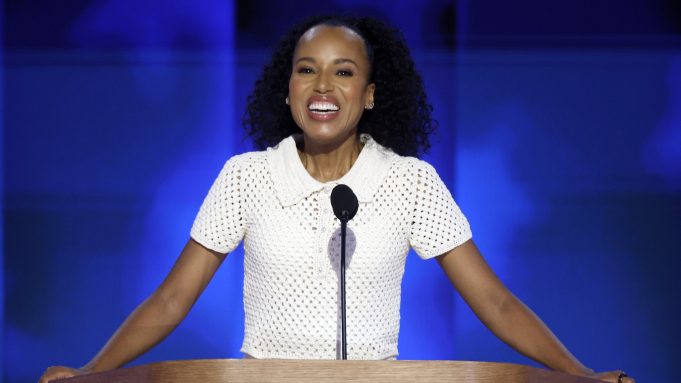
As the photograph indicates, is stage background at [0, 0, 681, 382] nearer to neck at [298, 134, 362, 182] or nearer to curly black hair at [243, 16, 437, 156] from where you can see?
curly black hair at [243, 16, 437, 156]

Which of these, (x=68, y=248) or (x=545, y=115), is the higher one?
(x=545, y=115)

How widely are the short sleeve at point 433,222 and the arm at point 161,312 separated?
0.39 metres

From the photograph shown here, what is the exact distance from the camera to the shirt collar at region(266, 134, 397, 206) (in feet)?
6.23

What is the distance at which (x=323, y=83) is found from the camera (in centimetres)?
188

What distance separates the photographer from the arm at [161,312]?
176 cm

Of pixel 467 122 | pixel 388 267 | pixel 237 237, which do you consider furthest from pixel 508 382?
pixel 467 122

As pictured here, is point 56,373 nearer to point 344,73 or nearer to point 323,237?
point 323,237

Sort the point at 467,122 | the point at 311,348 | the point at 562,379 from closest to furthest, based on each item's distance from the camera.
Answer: the point at 562,379 < the point at 311,348 < the point at 467,122

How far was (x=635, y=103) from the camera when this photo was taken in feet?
10.2

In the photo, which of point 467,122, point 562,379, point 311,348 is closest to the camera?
point 562,379

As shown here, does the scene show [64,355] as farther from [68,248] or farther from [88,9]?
[88,9]

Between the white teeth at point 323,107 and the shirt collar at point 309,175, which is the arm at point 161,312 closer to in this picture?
the shirt collar at point 309,175

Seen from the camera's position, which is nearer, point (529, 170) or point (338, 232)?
point (338, 232)

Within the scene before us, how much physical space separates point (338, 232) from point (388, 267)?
0.39 feet
